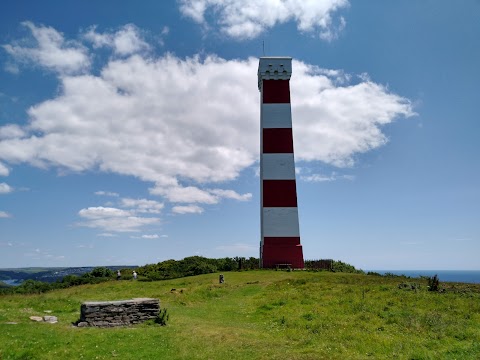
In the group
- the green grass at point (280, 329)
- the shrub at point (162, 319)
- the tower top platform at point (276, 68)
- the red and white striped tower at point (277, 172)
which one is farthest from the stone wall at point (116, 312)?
the tower top platform at point (276, 68)

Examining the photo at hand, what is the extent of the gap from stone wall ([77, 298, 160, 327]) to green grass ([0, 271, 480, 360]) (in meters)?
0.66

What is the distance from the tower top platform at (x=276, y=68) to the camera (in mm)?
36438

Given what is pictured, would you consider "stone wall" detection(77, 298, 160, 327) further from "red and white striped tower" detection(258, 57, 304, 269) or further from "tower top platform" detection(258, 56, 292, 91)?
"tower top platform" detection(258, 56, 292, 91)

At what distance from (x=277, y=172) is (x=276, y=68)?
9669 mm

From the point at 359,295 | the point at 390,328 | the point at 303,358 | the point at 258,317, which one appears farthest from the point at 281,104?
the point at 303,358

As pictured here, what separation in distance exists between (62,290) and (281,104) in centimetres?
2361

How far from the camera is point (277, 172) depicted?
34656mm

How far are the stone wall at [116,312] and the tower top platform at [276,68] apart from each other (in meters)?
25.2

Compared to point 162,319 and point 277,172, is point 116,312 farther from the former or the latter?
point 277,172

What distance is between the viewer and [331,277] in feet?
95.6

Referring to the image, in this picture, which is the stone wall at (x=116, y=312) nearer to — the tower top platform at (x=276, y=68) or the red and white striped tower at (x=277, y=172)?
the red and white striped tower at (x=277, y=172)

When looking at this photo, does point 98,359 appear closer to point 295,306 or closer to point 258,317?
point 258,317

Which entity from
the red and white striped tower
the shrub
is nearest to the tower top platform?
the red and white striped tower

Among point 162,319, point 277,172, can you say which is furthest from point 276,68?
point 162,319
